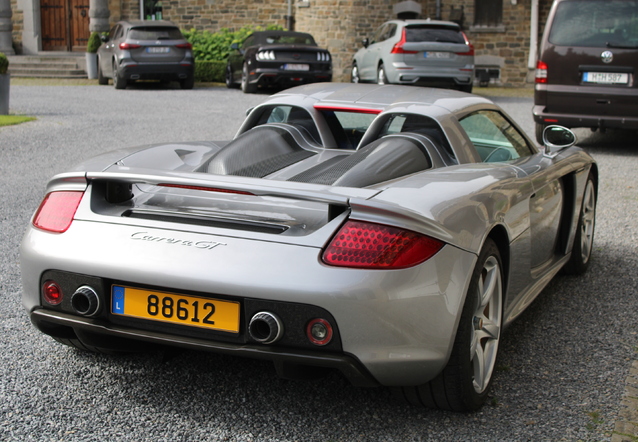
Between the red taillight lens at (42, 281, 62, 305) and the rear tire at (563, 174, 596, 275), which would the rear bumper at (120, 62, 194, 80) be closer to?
the rear tire at (563, 174, 596, 275)

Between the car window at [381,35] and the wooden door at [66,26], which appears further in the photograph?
the wooden door at [66,26]

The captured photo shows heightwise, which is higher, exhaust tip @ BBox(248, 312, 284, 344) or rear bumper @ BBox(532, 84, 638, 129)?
rear bumper @ BBox(532, 84, 638, 129)

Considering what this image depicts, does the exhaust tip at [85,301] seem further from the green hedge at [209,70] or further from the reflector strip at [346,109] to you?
the green hedge at [209,70]

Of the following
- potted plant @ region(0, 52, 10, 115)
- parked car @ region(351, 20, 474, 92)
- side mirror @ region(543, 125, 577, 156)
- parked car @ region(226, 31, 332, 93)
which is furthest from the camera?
parked car @ region(226, 31, 332, 93)

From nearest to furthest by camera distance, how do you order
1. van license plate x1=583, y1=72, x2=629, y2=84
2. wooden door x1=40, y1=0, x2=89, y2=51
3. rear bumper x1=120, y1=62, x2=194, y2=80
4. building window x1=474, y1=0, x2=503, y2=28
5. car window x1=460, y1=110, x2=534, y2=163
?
car window x1=460, y1=110, x2=534, y2=163, van license plate x1=583, y1=72, x2=629, y2=84, rear bumper x1=120, y1=62, x2=194, y2=80, building window x1=474, y1=0, x2=503, y2=28, wooden door x1=40, y1=0, x2=89, y2=51

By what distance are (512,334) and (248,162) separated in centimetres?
154

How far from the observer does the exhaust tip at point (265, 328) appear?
2699mm

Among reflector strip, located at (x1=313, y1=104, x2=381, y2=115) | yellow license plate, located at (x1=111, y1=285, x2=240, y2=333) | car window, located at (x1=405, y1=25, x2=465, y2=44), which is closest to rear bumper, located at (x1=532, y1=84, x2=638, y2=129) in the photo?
reflector strip, located at (x1=313, y1=104, x2=381, y2=115)

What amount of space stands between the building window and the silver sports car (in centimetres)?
2462

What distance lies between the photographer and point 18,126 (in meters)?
12.2

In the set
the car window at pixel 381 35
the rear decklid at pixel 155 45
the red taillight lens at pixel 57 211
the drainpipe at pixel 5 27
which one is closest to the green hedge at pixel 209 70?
the rear decklid at pixel 155 45

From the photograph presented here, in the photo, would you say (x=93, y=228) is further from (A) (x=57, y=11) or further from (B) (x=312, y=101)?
(A) (x=57, y=11)

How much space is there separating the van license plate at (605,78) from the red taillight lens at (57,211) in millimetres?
8555

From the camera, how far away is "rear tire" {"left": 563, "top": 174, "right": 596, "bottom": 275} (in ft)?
16.2
